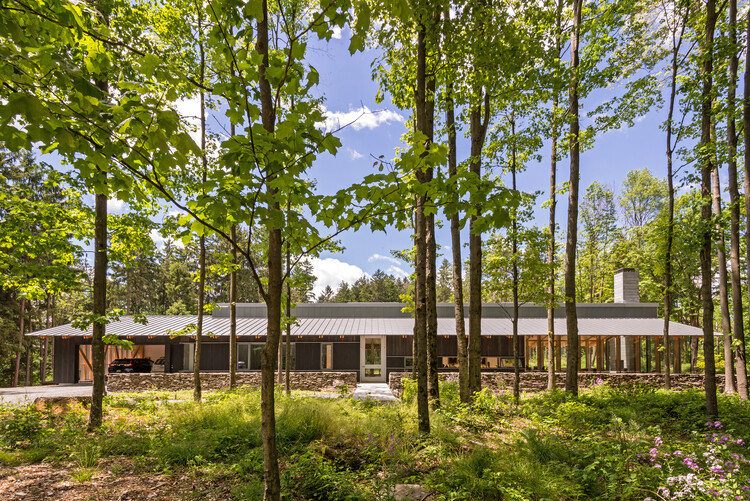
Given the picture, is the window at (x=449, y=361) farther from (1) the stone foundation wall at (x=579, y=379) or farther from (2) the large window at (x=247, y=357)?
(2) the large window at (x=247, y=357)

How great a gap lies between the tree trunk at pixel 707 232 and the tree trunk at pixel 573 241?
100 inches

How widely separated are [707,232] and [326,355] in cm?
1668

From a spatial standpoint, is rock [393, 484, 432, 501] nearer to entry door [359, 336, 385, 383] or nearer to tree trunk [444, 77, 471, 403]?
tree trunk [444, 77, 471, 403]

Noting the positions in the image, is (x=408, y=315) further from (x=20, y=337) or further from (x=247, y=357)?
(x=20, y=337)

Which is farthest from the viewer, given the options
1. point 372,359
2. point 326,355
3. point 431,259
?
point 326,355

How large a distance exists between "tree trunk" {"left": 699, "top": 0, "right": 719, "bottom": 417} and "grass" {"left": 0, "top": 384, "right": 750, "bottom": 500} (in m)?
0.86

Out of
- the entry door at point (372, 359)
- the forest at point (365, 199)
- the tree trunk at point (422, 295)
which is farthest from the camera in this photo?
the entry door at point (372, 359)

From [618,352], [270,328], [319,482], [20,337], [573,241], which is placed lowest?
[618,352]

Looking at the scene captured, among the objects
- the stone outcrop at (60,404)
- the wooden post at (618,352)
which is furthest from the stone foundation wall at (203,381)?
the wooden post at (618,352)

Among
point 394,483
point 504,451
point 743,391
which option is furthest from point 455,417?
point 743,391

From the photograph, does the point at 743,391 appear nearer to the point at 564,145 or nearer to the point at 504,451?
the point at 564,145

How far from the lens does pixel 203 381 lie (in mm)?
14797

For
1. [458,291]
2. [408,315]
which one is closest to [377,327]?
[408,315]

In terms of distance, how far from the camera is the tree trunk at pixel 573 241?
9430 mm
